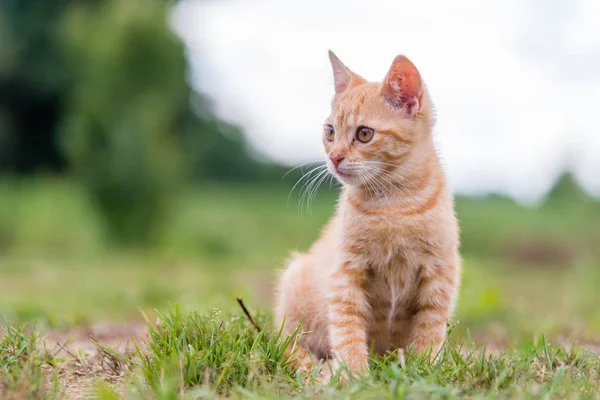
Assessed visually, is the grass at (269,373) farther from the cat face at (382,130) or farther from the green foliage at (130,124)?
the green foliage at (130,124)

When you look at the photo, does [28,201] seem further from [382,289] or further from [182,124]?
[382,289]

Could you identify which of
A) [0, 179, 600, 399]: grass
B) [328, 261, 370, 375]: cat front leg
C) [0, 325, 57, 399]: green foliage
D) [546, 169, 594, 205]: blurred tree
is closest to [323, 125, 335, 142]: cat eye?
[328, 261, 370, 375]: cat front leg

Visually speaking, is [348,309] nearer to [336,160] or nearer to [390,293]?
[390,293]

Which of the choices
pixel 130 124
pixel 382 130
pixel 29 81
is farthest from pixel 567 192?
pixel 29 81

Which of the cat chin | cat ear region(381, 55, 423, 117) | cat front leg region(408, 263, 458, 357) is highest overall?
cat ear region(381, 55, 423, 117)

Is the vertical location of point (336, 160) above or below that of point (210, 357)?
above

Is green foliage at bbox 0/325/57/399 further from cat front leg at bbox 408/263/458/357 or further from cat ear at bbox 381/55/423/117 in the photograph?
cat ear at bbox 381/55/423/117

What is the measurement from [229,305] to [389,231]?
4.80 ft

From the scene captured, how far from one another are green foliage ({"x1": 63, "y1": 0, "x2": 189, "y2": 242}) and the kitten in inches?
297

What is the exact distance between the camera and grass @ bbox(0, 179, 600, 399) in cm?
216

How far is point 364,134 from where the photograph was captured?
2.75 metres

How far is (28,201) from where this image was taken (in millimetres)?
12508

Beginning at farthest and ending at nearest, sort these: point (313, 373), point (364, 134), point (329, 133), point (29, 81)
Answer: point (29, 81)
point (329, 133)
point (364, 134)
point (313, 373)

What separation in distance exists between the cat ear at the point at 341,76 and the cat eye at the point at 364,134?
1.29 feet
